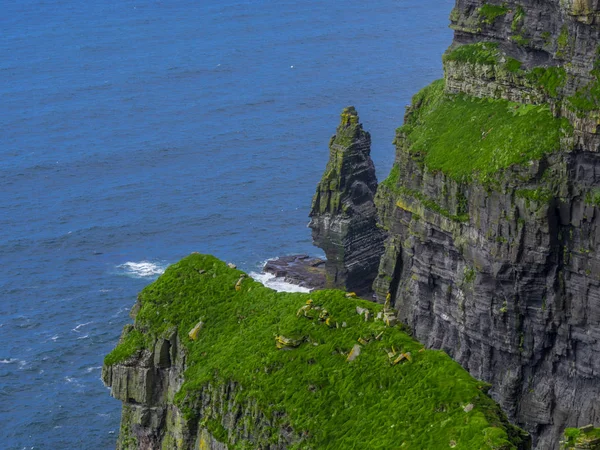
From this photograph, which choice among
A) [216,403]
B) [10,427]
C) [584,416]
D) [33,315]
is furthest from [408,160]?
[216,403]

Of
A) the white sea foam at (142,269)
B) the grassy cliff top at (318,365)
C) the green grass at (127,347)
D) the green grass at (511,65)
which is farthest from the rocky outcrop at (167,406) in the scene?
the white sea foam at (142,269)

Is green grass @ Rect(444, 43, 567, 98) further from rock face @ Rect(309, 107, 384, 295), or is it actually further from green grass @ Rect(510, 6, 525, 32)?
rock face @ Rect(309, 107, 384, 295)

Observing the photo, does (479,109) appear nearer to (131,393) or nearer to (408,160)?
(408,160)

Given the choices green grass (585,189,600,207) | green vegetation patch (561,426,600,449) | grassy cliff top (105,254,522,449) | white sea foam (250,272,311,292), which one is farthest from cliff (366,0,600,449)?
green vegetation patch (561,426,600,449)

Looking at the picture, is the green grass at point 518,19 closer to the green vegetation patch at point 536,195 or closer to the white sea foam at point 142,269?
the green vegetation patch at point 536,195

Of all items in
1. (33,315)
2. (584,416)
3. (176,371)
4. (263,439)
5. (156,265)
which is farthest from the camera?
(156,265)

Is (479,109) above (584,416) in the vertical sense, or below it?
above
